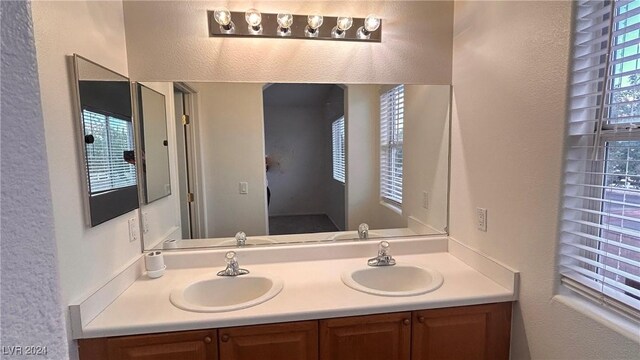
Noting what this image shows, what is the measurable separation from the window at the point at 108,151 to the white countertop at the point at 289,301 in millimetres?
493

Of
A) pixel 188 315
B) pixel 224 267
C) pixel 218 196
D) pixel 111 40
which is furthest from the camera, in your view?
pixel 218 196

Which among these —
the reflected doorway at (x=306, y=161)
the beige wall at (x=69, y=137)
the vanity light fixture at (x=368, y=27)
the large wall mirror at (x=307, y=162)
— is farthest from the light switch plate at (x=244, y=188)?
the vanity light fixture at (x=368, y=27)

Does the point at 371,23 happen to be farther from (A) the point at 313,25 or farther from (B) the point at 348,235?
(B) the point at 348,235

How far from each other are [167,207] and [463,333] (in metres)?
1.62

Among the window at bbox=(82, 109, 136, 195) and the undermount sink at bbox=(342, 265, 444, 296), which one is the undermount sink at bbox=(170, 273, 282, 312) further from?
the window at bbox=(82, 109, 136, 195)

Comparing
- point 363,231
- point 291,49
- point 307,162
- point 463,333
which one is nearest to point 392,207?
point 363,231

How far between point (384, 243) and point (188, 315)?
102 cm

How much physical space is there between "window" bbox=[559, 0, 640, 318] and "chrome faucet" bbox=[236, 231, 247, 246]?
1472mm

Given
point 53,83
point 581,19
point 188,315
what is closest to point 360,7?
point 581,19

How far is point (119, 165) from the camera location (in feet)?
4.74

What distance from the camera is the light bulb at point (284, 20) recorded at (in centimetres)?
161

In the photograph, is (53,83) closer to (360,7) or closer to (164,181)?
(164,181)

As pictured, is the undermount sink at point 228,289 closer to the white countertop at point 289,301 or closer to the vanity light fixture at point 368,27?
the white countertop at point 289,301

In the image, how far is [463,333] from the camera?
1.37 metres
